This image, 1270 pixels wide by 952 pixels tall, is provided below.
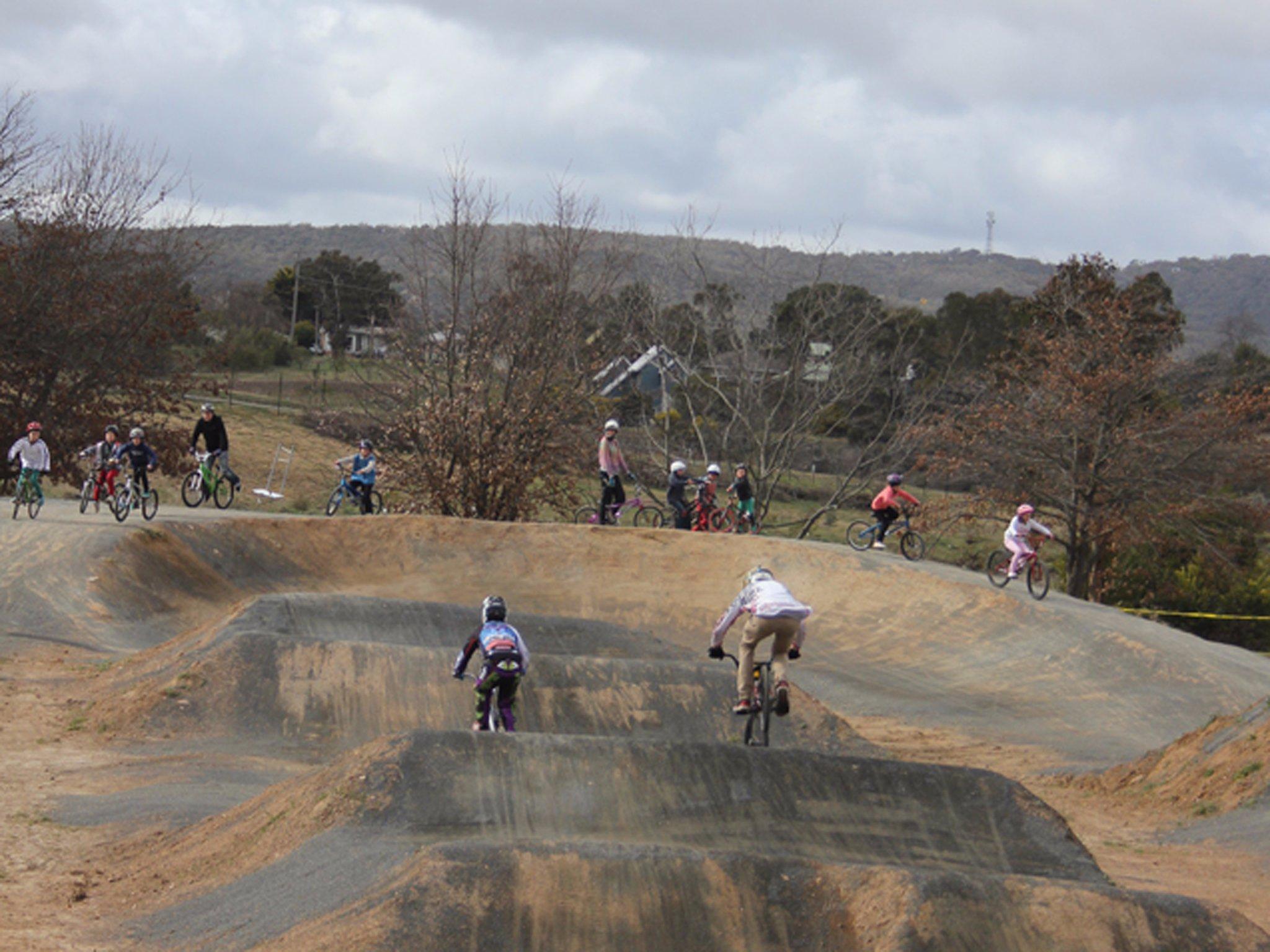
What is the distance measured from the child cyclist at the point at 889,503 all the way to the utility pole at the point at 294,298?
56.7 metres

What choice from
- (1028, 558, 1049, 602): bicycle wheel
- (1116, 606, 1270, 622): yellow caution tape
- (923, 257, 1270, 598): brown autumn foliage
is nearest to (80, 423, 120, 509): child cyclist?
(1028, 558, 1049, 602): bicycle wheel

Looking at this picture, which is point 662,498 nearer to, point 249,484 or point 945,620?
point 249,484

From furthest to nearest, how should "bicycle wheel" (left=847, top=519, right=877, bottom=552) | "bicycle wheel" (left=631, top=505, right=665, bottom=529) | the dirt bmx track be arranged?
"bicycle wheel" (left=631, top=505, right=665, bottom=529) < "bicycle wheel" (left=847, top=519, right=877, bottom=552) < the dirt bmx track

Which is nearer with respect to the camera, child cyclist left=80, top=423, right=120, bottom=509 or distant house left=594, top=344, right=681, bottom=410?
child cyclist left=80, top=423, right=120, bottom=509

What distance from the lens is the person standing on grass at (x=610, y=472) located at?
26.0m

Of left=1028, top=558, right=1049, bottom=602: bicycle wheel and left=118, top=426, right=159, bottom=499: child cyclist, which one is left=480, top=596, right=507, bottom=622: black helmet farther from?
left=1028, top=558, right=1049, bottom=602: bicycle wheel

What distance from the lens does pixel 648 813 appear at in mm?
10516

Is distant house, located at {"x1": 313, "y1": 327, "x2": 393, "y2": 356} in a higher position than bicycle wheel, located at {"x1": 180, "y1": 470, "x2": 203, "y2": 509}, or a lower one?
higher

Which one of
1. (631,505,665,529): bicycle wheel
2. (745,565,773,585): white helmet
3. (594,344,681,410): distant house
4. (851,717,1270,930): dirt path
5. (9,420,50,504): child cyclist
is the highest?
(594,344,681,410): distant house

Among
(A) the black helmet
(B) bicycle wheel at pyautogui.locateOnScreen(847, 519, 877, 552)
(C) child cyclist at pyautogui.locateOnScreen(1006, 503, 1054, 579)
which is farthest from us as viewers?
(B) bicycle wheel at pyautogui.locateOnScreen(847, 519, 877, 552)

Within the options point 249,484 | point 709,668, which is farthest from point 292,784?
point 249,484

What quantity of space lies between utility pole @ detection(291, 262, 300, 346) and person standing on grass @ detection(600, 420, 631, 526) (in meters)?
52.7

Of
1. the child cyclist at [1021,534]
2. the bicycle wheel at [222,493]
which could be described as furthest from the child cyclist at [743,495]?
the bicycle wheel at [222,493]

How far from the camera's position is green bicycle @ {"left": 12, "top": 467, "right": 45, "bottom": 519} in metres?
23.3
